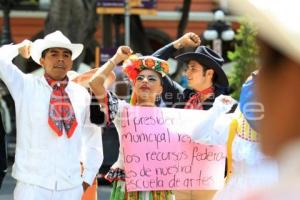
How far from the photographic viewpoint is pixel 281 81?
1142mm

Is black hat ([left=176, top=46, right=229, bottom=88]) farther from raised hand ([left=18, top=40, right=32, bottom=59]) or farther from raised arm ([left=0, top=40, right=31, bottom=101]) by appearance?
raised arm ([left=0, top=40, right=31, bottom=101])

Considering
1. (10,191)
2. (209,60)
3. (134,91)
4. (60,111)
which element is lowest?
(10,191)

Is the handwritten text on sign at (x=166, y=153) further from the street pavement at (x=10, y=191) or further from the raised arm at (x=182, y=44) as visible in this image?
the street pavement at (x=10, y=191)

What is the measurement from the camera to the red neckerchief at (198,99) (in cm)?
532

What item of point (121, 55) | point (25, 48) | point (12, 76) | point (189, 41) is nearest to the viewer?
point (12, 76)

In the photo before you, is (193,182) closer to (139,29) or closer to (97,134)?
(97,134)

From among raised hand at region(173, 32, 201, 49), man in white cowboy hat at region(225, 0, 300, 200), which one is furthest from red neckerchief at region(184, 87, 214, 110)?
man in white cowboy hat at region(225, 0, 300, 200)

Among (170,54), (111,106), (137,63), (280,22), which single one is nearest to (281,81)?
(280,22)

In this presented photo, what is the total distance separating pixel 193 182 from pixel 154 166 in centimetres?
32

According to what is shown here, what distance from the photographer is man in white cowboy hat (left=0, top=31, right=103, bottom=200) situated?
15.8 ft

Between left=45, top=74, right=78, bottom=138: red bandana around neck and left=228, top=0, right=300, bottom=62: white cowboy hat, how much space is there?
12.5ft

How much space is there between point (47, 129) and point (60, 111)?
17 cm

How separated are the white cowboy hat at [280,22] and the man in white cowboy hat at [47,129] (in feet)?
12.5

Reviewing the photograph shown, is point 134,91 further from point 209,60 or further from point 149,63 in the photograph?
point 209,60
